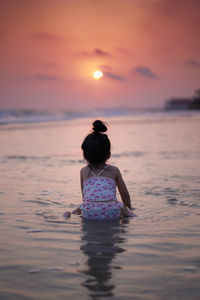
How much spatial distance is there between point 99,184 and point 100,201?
20 cm

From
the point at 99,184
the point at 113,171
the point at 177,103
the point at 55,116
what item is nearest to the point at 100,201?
the point at 99,184

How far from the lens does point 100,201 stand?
13.3ft

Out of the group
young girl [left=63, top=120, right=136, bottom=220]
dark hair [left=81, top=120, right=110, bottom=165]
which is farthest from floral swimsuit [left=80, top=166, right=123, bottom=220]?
dark hair [left=81, top=120, right=110, bottom=165]

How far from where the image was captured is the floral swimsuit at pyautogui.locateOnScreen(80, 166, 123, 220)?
4.05 m

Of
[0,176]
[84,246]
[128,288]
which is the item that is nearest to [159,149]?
[0,176]

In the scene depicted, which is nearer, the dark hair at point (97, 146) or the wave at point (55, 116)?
the dark hair at point (97, 146)

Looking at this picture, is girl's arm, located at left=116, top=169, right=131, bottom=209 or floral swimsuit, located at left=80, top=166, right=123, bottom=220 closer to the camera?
floral swimsuit, located at left=80, top=166, right=123, bottom=220

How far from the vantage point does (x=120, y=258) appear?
2.91m

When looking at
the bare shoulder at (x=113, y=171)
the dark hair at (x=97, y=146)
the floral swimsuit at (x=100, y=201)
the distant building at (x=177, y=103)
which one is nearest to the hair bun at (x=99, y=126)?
the dark hair at (x=97, y=146)

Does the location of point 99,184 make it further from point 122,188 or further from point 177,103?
point 177,103

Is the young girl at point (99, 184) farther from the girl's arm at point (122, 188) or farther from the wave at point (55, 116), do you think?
the wave at point (55, 116)

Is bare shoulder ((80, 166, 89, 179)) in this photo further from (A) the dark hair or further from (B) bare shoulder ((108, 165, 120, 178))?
(B) bare shoulder ((108, 165, 120, 178))

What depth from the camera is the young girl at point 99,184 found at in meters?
4.05

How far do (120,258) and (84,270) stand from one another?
37 centimetres
